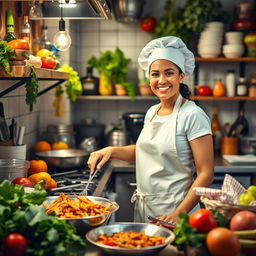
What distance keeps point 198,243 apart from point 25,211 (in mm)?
565

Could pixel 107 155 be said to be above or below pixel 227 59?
below

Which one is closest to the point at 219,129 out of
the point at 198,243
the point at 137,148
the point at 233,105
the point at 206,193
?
the point at 233,105

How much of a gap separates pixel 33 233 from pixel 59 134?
93.8 inches

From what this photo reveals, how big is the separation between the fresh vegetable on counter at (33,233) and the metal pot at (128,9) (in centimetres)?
295

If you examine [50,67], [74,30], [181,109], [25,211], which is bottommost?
[25,211]

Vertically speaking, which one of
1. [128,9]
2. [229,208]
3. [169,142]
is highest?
[128,9]

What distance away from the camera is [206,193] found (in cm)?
184

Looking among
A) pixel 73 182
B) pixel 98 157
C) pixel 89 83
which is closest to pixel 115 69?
pixel 89 83

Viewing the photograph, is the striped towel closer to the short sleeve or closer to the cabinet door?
the short sleeve

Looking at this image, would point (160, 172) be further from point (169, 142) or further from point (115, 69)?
point (115, 69)

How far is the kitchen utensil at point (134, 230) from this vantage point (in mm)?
1599

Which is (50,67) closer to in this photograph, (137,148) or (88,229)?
(137,148)

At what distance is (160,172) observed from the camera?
2588mm

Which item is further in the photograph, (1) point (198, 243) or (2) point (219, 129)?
(2) point (219, 129)
